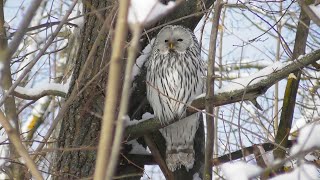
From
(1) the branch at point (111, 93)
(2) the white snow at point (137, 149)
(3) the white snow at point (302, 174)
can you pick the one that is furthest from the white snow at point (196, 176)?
(1) the branch at point (111, 93)

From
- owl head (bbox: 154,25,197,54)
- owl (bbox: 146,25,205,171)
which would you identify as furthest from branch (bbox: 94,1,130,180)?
owl head (bbox: 154,25,197,54)

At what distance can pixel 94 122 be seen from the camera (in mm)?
3455

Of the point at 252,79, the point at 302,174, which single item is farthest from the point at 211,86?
the point at 302,174

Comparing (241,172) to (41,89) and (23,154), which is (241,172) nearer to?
(23,154)

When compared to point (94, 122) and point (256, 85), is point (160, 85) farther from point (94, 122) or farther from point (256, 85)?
point (256, 85)

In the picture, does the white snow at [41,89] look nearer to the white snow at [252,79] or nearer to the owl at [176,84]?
the owl at [176,84]

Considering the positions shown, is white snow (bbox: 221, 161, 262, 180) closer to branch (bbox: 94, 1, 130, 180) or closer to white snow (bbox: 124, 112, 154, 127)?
branch (bbox: 94, 1, 130, 180)

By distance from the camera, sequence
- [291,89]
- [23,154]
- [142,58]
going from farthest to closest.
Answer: [142,58] < [291,89] < [23,154]

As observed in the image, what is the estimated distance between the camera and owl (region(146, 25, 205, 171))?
3.87m

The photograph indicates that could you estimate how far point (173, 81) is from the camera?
391 centimetres

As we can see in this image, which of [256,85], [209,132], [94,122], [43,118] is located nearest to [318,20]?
[209,132]

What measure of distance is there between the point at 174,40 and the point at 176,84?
13.3 inches

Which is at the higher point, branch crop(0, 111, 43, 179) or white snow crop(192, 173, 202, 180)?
white snow crop(192, 173, 202, 180)

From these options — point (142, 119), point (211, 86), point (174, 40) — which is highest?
point (174, 40)
